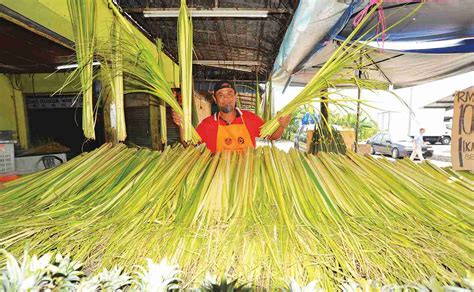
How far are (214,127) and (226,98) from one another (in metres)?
0.31

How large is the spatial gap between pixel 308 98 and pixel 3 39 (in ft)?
9.43

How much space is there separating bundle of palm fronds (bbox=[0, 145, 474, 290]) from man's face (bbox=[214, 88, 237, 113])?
131 centimetres

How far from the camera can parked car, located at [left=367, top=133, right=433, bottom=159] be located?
35.3 ft

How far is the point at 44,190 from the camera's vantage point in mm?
833

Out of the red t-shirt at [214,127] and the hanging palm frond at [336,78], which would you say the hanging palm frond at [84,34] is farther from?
the red t-shirt at [214,127]

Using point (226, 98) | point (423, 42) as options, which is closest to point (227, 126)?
point (226, 98)

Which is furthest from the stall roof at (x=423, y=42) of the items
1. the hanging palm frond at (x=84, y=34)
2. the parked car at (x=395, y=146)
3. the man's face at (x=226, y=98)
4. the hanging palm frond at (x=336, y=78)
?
the parked car at (x=395, y=146)

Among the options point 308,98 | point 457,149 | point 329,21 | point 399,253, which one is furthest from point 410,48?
point 399,253

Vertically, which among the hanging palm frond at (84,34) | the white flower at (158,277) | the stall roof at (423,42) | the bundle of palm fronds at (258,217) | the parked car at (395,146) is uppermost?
the stall roof at (423,42)

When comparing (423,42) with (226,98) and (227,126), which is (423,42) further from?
(227,126)

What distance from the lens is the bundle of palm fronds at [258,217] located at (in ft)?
1.89

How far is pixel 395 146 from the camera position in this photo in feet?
38.0

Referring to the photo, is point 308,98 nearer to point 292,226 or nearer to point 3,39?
point 292,226

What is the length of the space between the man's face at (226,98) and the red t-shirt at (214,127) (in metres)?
0.12
